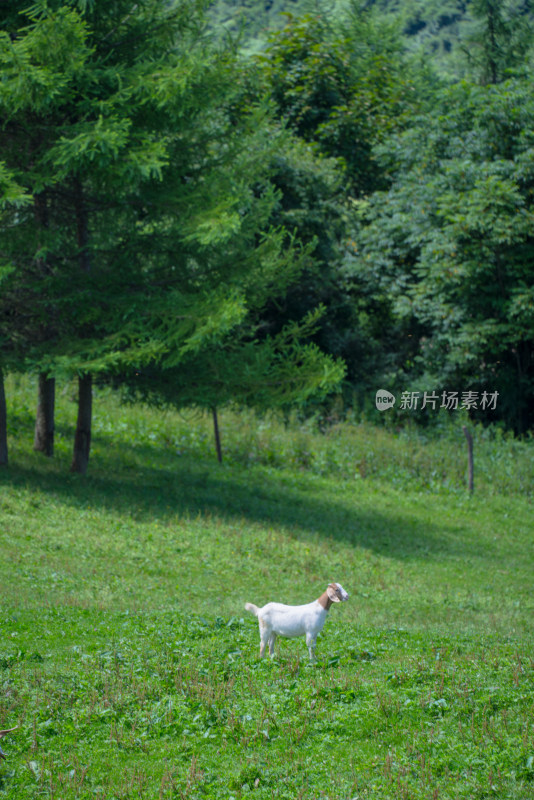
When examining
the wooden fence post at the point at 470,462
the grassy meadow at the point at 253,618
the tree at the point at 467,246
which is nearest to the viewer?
the grassy meadow at the point at 253,618

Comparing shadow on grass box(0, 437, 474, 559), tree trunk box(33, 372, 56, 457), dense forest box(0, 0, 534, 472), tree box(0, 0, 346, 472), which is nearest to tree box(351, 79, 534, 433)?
dense forest box(0, 0, 534, 472)

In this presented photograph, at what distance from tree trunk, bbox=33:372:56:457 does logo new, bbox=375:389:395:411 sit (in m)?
8.50

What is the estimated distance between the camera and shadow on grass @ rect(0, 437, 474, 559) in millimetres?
14633

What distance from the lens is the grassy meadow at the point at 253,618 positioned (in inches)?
207

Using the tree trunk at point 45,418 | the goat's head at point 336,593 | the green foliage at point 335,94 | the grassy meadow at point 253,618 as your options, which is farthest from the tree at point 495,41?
the goat's head at point 336,593

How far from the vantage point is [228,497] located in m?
16.8

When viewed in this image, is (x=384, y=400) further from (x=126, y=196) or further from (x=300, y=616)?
(x=300, y=616)

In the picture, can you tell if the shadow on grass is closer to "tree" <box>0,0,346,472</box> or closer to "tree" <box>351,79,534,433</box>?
"tree" <box>0,0,346,472</box>

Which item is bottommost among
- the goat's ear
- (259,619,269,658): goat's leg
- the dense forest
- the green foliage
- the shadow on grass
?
the shadow on grass

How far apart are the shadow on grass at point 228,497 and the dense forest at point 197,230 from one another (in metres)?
1.21

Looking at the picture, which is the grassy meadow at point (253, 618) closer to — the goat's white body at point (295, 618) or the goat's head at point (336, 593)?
the goat's white body at point (295, 618)

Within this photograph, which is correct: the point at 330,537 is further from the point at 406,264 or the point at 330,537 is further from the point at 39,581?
the point at 406,264

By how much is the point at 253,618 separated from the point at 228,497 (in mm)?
8012

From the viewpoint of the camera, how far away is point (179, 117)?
1483cm
